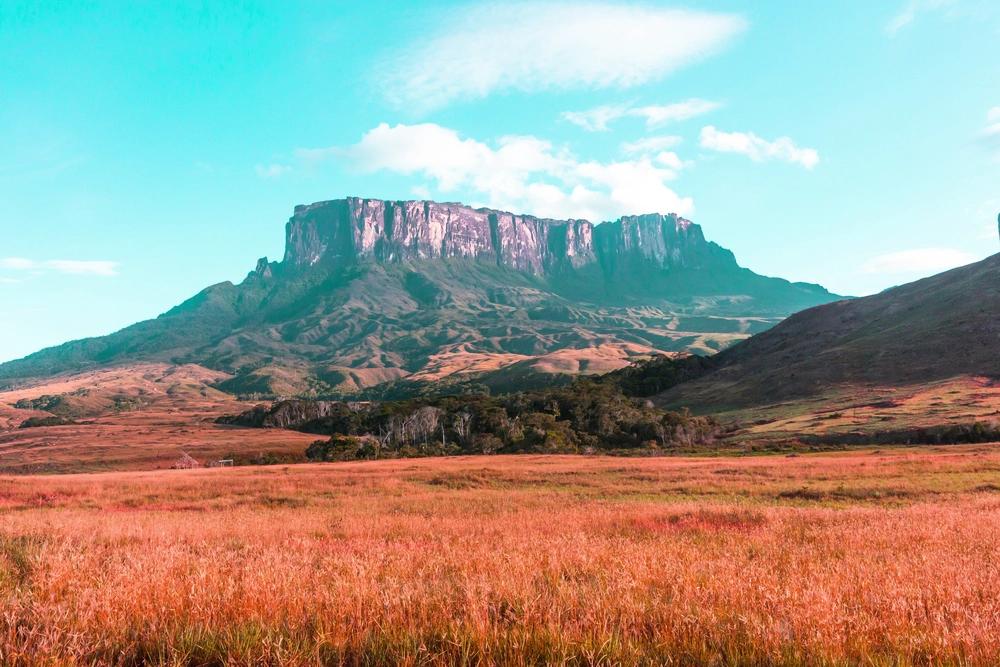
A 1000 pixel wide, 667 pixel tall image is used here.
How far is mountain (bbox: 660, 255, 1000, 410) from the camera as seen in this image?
324 feet

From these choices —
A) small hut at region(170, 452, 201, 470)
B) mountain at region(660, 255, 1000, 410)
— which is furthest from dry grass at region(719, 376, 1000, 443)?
small hut at region(170, 452, 201, 470)

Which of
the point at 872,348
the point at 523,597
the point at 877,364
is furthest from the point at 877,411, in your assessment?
the point at 523,597

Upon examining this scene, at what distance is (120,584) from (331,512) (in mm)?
16324

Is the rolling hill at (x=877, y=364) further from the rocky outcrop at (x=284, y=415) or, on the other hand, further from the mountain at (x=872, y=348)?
the rocky outcrop at (x=284, y=415)

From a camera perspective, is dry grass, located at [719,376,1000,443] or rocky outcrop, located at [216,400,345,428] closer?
dry grass, located at [719,376,1000,443]

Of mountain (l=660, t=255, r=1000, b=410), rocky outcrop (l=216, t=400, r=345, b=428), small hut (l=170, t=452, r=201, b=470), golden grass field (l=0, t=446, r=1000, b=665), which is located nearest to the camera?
golden grass field (l=0, t=446, r=1000, b=665)

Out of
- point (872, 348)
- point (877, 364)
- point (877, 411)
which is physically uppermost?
point (872, 348)

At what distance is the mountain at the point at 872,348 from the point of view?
9876 centimetres

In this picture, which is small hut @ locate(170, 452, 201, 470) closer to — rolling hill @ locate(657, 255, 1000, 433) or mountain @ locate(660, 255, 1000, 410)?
rolling hill @ locate(657, 255, 1000, 433)

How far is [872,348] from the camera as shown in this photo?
368ft

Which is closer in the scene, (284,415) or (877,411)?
(877,411)

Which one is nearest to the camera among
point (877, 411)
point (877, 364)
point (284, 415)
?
point (877, 411)

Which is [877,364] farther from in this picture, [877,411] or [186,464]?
[186,464]

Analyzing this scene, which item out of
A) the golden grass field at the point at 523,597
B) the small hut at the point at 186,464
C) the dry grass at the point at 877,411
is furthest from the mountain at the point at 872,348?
the small hut at the point at 186,464
